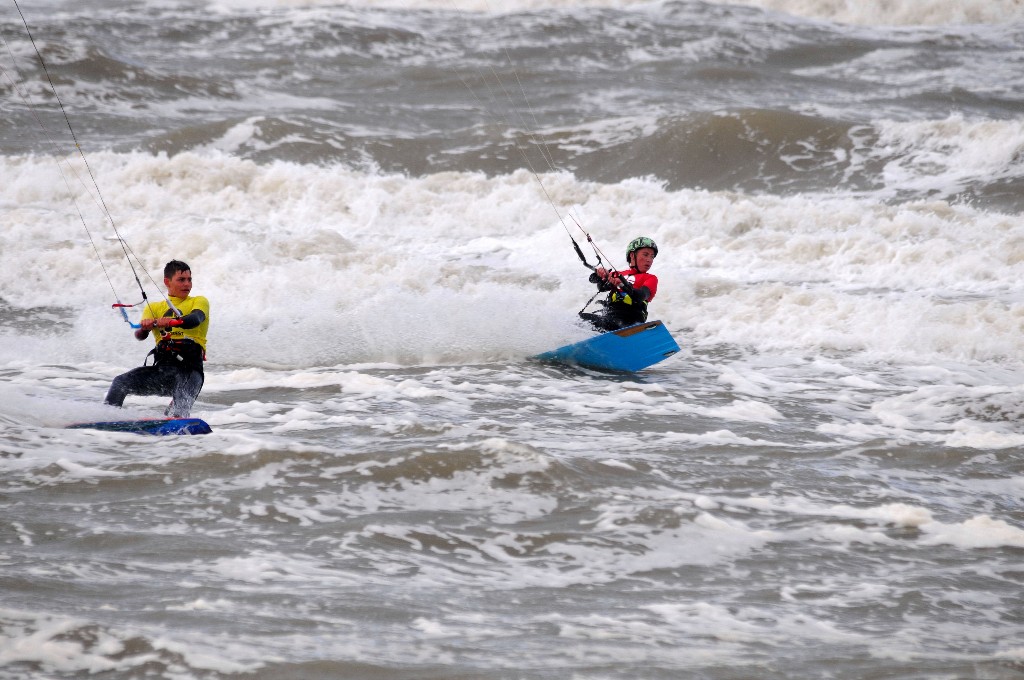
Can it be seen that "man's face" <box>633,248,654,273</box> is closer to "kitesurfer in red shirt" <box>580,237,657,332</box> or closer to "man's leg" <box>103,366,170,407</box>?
"kitesurfer in red shirt" <box>580,237,657,332</box>

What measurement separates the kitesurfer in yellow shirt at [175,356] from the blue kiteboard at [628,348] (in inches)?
139

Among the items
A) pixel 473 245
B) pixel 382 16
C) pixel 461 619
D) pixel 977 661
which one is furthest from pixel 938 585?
pixel 382 16

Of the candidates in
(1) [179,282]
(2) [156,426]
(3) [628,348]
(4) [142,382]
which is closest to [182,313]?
(1) [179,282]

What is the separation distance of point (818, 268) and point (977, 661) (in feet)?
29.9

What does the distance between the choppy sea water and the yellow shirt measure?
23.1 inches

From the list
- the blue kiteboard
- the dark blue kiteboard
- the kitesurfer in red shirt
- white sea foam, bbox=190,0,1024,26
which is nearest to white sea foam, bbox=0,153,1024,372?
the kitesurfer in red shirt

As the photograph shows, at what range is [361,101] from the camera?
21844 millimetres

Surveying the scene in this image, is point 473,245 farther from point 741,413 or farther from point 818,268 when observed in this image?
point 741,413

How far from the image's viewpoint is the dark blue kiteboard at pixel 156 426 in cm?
662

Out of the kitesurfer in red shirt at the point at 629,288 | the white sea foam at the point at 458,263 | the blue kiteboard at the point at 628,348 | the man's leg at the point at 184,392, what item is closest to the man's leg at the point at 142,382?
the man's leg at the point at 184,392

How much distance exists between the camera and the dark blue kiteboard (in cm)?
662

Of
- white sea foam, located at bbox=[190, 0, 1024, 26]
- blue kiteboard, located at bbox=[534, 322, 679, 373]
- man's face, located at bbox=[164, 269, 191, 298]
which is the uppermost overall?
white sea foam, located at bbox=[190, 0, 1024, 26]

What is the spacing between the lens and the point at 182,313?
7586mm

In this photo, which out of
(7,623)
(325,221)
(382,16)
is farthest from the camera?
(382,16)
